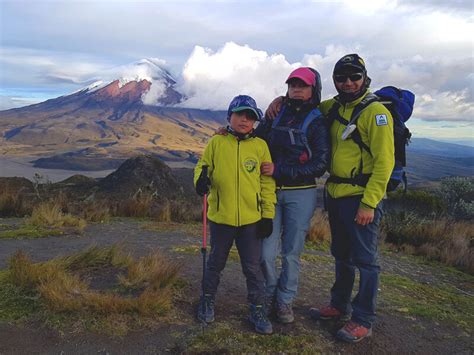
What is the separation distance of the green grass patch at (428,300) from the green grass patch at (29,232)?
523cm

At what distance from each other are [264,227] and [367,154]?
41.7 inches

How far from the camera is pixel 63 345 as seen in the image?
3.23 m

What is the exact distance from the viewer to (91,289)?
4.18 m

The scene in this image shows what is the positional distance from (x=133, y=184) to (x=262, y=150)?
406 inches

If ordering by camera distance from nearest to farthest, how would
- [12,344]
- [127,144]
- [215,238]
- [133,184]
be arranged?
[12,344] < [215,238] < [133,184] < [127,144]

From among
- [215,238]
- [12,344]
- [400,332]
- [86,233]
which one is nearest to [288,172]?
[215,238]

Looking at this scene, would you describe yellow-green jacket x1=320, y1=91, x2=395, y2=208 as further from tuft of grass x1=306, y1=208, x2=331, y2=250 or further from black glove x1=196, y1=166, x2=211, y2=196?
tuft of grass x1=306, y1=208, x2=331, y2=250

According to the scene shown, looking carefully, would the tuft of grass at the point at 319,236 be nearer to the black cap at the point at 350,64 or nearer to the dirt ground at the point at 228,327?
the dirt ground at the point at 228,327

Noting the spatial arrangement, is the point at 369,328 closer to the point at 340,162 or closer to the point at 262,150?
the point at 340,162

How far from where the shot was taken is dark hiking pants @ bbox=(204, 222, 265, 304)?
373cm

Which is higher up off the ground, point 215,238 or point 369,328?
point 215,238

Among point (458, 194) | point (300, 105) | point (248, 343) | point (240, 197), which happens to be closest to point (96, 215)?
point (240, 197)

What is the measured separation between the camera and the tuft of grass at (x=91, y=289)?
3.59m

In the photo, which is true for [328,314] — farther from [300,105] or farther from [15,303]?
[15,303]
